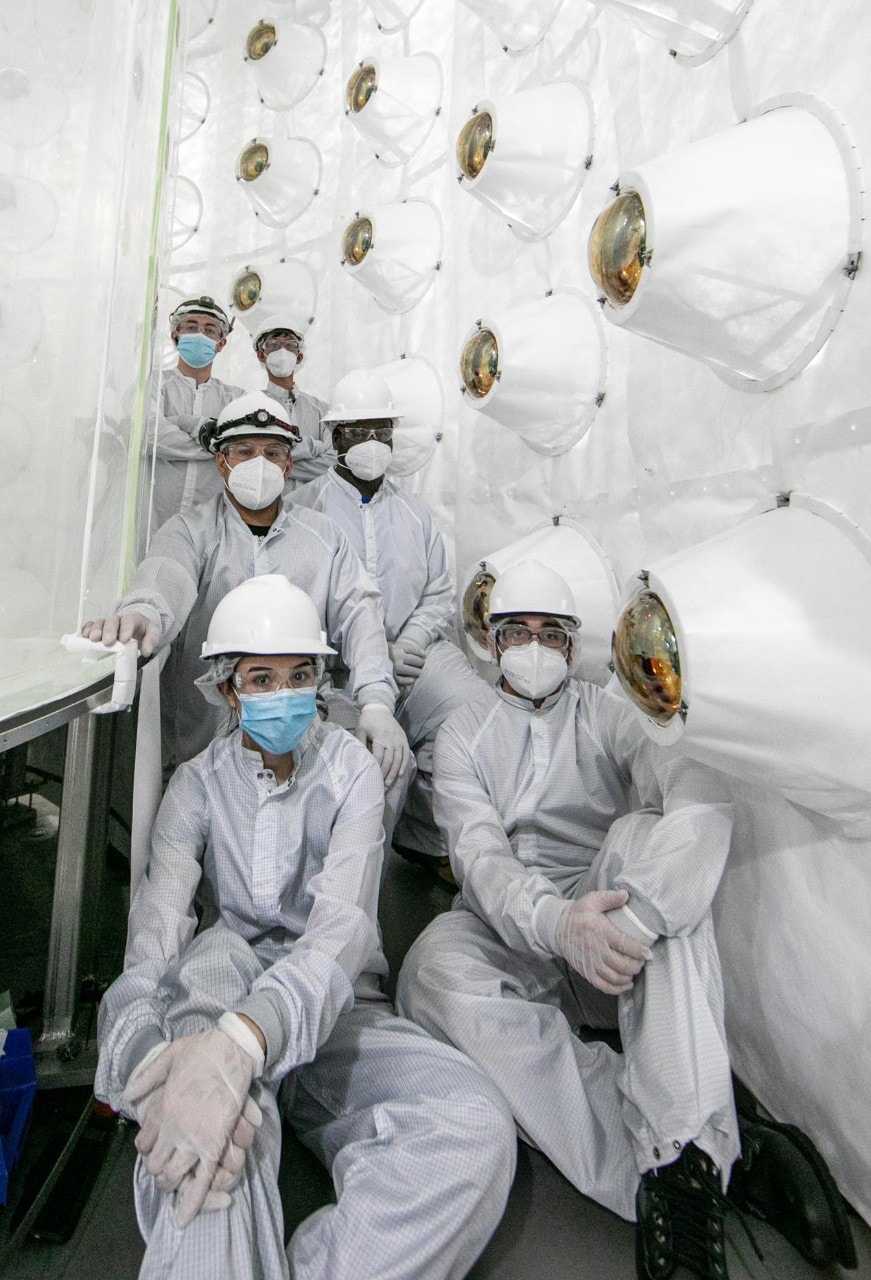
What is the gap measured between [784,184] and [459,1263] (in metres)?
1.69

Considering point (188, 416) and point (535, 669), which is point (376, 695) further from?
point (188, 416)

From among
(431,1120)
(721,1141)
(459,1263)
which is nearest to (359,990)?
(431,1120)

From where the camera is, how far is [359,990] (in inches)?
67.8

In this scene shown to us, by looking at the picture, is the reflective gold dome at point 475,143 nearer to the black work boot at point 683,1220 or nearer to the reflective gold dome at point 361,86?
the reflective gold dome at point 361,86

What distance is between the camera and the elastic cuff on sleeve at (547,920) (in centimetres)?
169

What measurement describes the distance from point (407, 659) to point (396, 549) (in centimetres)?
39

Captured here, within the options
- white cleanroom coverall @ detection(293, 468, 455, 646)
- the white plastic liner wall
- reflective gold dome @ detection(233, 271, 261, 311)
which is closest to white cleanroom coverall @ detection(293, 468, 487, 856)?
white cleanroom coverall @ detection(293, 468, 455, 646)

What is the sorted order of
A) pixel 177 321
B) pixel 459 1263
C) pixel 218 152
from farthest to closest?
pixel 218 152 < pixel 177 321 < pixel 459 1263

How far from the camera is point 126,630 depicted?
1.87 metres

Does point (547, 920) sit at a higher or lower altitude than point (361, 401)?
lower

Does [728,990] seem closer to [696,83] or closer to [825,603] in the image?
[825,603]

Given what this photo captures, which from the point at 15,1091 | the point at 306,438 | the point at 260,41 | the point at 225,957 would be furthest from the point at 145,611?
the point at 260,41

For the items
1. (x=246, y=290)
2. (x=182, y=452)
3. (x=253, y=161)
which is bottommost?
(x=182, y=452)

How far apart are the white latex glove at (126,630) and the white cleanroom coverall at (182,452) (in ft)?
4.70
